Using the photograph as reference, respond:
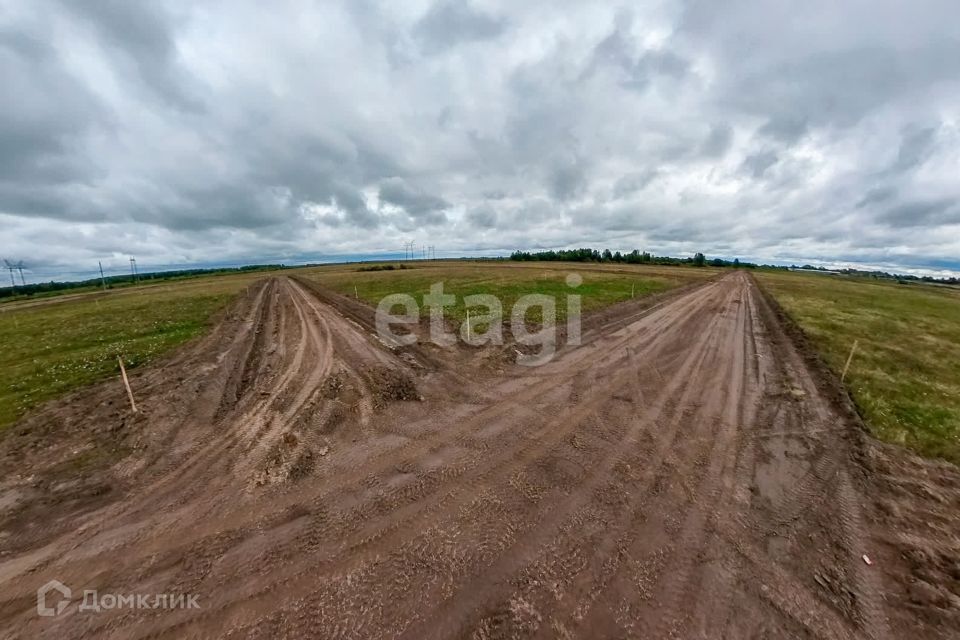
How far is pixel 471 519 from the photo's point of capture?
5.50 m

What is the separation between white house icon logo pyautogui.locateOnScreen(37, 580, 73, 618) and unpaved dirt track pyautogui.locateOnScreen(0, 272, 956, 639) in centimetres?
8

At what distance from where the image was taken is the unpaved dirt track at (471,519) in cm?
416

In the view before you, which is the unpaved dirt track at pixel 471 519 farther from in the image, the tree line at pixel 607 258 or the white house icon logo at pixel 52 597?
the tree line at pixel 607 258

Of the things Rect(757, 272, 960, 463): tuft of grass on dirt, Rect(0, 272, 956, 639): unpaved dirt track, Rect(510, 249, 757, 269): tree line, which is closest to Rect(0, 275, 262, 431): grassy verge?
Rect(0, 272, 956, 639): unpaved dirt track

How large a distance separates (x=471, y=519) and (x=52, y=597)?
5.34m

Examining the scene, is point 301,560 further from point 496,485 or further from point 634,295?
point 634,295

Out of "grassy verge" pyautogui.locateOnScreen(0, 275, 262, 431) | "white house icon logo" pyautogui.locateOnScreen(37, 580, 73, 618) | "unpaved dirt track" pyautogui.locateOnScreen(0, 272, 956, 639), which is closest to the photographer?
"unpaved dirt track" pyautogui.locateOnScreen(0, 272, 956, 639)

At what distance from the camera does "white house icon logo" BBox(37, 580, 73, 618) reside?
4.29m

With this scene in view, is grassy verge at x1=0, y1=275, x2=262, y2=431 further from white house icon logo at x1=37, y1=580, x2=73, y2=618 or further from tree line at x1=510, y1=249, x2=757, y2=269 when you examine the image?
tree line at x1=510, y1=249, x2=757, y2=269

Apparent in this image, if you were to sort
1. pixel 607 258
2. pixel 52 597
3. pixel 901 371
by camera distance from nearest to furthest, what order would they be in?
pixel 52 597 < pixel 901 371 < pixel 607 258

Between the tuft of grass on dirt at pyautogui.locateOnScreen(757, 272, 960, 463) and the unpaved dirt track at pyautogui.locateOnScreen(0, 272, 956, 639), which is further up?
the tuft of grass on dirt at pyautogui.locateOnScreen(757, 272, 960, 463)

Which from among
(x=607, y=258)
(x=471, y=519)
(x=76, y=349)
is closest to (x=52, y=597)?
(x=471, y=519)

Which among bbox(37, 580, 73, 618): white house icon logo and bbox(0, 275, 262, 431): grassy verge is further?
bbox(0, 275, 262, 431): grassy verge

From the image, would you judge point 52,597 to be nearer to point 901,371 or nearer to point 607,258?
point 901,371
